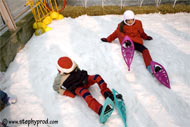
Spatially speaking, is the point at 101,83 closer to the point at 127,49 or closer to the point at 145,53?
the point at 127,49

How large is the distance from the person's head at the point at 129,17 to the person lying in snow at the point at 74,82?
1382 mm

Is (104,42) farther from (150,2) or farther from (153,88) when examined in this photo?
(150,2)

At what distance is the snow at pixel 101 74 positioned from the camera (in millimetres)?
1877

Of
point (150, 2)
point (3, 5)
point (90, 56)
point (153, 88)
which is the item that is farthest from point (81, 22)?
point (153, 88)

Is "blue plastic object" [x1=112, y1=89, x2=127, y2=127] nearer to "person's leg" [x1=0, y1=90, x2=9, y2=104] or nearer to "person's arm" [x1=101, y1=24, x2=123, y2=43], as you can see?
"person's leg" [x1=0, y1=90, x2=9, y2=104]

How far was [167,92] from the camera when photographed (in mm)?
2104

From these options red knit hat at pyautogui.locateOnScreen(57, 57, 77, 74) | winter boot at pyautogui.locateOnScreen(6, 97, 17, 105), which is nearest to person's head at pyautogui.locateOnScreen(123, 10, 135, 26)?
red knit hat at pyautogui.locateOnScreen(57, 57, 77, 74)

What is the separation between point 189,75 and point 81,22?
280 cm

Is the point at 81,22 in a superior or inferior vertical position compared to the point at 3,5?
inferior

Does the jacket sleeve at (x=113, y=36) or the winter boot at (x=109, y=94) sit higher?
the jacket sleeve at (x=113, y=36)

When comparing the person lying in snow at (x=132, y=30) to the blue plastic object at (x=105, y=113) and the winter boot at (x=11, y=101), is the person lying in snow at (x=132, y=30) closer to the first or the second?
the blue plastic object at (x=105, y=113)

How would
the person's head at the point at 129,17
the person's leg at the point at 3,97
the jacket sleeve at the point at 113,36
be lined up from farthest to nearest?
the jacket sleeve at the point at 113,36, the person's head at the point at 129,17, the person's leg at the point at 3,97

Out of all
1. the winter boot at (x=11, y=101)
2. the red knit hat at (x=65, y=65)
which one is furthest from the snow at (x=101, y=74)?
the red knit hat at (x=65, y=65)

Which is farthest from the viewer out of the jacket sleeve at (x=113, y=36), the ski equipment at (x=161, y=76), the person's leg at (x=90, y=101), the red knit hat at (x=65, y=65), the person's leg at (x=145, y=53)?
the jacket sleeve at (x=113, y=36)
